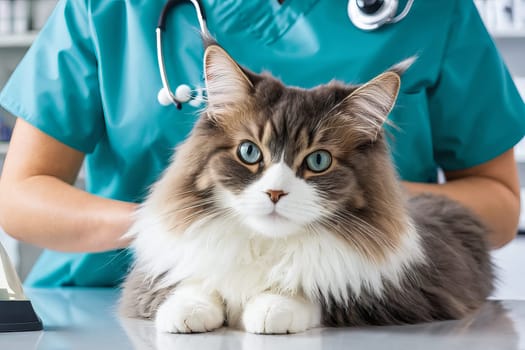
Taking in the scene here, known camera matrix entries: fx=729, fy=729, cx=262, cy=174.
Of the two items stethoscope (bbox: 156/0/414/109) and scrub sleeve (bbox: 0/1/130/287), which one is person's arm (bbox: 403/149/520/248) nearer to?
stethoscope (bbox: 156/0/414/109)

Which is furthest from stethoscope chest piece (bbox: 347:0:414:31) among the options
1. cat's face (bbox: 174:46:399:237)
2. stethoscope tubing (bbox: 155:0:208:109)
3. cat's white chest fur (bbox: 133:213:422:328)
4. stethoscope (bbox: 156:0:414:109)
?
cat's white chest fur (bbox: 133:213:422:328)

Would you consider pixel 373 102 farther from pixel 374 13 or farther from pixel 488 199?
pixel 488 199

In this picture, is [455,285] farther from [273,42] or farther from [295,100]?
[273,42]

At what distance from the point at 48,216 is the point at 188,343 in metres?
0.63

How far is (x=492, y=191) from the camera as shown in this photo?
1521mm

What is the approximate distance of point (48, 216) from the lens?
1.41 metres

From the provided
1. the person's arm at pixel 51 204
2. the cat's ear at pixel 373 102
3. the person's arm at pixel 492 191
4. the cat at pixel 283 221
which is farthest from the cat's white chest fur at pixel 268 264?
the person's arm at pixel 492 191

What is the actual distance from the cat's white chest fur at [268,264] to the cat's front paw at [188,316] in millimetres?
46

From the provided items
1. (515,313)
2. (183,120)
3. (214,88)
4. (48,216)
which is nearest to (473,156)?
(515,313)

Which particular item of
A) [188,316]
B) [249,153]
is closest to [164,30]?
[249,153]

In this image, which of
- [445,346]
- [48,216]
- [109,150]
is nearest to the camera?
[445,346]

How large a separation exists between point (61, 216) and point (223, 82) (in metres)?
0.54

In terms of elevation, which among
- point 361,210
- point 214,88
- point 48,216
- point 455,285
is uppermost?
point 214,88

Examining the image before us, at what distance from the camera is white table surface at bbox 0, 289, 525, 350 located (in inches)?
34.1
